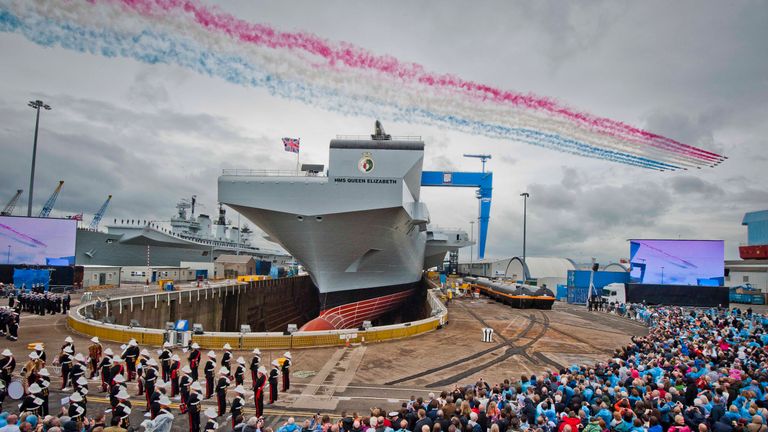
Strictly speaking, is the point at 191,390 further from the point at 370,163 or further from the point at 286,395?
the point at 370,163

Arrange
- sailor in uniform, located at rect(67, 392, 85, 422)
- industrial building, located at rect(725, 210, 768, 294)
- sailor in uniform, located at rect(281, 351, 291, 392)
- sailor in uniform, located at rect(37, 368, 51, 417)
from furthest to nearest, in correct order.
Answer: industrial building, located at rect(725, 210, 768, 294) → sailor in uniform, located at rect(281, 351, 291, 392) → sailor in uniform, located at rect(37, 368, 51, 417) → sailor in uniform, located at rect(67, 392, 85, 422)

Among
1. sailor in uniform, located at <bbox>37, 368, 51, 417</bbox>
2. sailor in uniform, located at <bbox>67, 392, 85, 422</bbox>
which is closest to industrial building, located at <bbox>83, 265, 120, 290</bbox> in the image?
sailor in uniform, located at <bbox>37, 368, 51, 417</bbox>

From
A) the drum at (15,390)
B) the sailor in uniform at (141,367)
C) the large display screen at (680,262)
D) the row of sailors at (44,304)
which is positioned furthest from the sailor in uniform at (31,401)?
the large display screen at (680,262)

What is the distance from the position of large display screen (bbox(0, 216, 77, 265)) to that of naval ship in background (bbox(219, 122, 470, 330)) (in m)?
24.0

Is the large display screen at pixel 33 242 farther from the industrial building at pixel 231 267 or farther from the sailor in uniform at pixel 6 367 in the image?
the sailor in uniform at pixel 6 367

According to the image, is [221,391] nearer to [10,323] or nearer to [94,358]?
[94,358]

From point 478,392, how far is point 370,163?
14856mm

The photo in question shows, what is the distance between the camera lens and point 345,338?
640 inches

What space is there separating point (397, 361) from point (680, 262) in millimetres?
37713

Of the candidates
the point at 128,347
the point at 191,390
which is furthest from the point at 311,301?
the point at 191,390

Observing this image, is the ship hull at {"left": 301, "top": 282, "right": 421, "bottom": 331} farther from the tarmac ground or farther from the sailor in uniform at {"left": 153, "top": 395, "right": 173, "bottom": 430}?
the sailor in uniform at {"left": 153, "top": 395, "right": 173, "bottom": 430}

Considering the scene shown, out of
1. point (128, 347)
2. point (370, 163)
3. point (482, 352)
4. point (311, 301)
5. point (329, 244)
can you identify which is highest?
point (370, 163)

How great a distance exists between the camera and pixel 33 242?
3525cm

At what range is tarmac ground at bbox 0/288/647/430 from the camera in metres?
9.86
